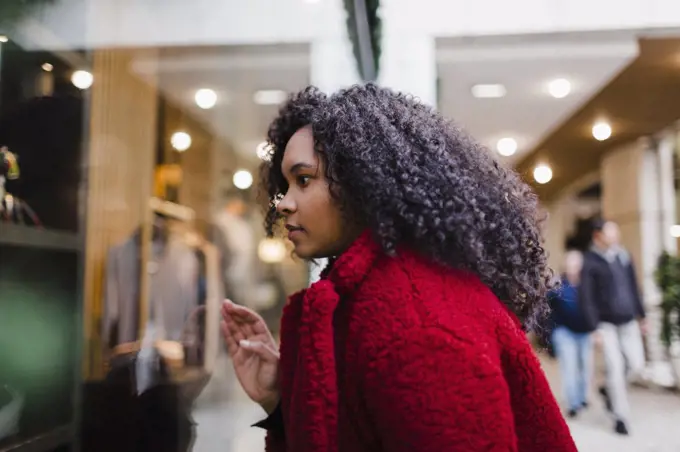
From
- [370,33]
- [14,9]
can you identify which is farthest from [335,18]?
[14,9]

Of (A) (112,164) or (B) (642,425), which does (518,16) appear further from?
(B) (642,425)

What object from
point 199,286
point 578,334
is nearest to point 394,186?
point 199,286

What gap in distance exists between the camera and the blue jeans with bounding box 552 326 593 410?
3.20 meters

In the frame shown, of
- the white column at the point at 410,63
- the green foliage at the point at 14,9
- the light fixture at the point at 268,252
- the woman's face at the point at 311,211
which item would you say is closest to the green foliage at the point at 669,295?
the white column at the point at 410,63

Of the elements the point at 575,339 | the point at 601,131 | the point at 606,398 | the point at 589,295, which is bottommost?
the point at 606,398

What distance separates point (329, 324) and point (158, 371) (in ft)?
3.65

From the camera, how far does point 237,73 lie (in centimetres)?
334

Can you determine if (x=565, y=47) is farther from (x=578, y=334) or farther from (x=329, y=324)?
(x=329, y=324)

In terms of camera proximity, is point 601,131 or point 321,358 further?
point 601,131

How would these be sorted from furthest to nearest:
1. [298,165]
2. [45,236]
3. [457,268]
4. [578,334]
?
[578,334] < [45,236] < [298,165] < [457,268]

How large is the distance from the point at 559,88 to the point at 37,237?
254 cm

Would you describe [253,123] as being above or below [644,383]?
above

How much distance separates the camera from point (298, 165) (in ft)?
3.76

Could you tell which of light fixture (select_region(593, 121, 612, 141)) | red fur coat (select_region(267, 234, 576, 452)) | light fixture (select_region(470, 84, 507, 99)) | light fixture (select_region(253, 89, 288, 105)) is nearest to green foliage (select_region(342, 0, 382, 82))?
light fixture (select_region(253, 89, 288, 105))
